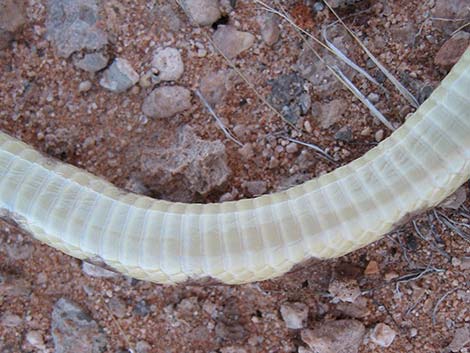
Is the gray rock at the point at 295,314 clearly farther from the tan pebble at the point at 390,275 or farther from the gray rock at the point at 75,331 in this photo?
the gray rock at the point at 75,331

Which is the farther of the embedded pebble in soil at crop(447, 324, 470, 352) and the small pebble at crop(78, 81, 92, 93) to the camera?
the small pebble at crop(78, 81, 92, 93)

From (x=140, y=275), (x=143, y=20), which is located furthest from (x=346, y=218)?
(x=143, y=20)

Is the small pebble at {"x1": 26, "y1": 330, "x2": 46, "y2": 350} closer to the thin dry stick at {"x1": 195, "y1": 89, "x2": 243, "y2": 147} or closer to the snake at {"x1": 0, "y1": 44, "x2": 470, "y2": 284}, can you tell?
the snake at {"x1": 0, "y1": 44, "x2": 470, "y2": 284}

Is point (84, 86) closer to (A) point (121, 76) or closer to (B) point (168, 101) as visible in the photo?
(A) point (121, 76)

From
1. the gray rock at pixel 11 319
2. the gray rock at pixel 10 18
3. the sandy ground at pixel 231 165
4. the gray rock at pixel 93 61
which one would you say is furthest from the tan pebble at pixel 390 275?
the gray rock at pixel 10 18

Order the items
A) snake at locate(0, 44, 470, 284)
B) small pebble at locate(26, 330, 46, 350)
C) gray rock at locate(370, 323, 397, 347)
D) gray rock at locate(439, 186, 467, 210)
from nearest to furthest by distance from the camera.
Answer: snake at locate(0, 44, 470, 284) < gray rock at locate(439, 186, 467, 210) < gray rock at locate(370, 323, 397, 347) < small pebble at locate(26, 330, 46, 350)

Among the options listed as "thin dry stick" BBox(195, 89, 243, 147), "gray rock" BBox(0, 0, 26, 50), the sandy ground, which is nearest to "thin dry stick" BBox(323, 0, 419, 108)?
the sandy ground
